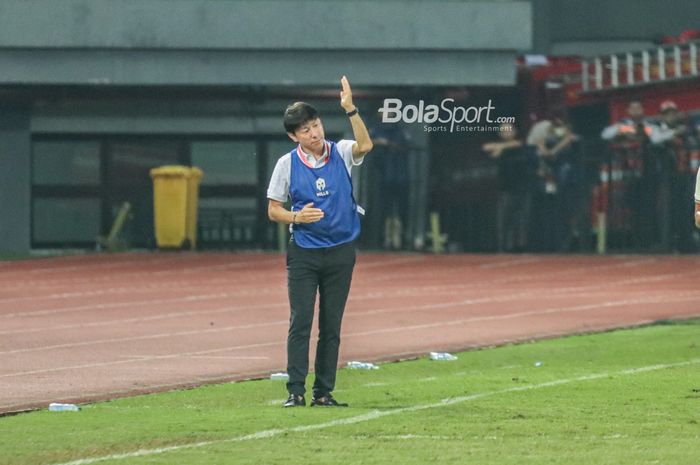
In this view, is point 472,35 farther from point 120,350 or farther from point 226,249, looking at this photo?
point 120,350

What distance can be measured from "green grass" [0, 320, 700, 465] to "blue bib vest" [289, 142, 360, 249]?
1049 mm

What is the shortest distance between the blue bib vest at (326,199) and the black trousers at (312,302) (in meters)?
0.07

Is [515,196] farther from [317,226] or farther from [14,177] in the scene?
[317,226]

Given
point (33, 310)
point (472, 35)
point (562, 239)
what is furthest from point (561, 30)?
point (33, 310)

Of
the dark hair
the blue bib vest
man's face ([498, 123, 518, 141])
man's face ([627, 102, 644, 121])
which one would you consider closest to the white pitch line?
the blue bib vest

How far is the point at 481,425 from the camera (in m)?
10.0

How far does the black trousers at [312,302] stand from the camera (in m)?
11.3

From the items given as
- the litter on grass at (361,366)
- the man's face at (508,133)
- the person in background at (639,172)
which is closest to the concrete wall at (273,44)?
the man's face at (508,133)

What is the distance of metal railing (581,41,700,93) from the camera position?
36188mm

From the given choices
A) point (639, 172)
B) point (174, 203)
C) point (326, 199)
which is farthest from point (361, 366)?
point (174, 203)

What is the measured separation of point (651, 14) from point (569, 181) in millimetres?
9088

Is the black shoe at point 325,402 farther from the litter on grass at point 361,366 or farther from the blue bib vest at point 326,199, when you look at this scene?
the litter on grass at point 361,366

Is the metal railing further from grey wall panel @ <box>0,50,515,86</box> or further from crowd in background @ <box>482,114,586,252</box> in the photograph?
crowd in background @ <box>482,114,586,252</box>

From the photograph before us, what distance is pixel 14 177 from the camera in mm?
39250
